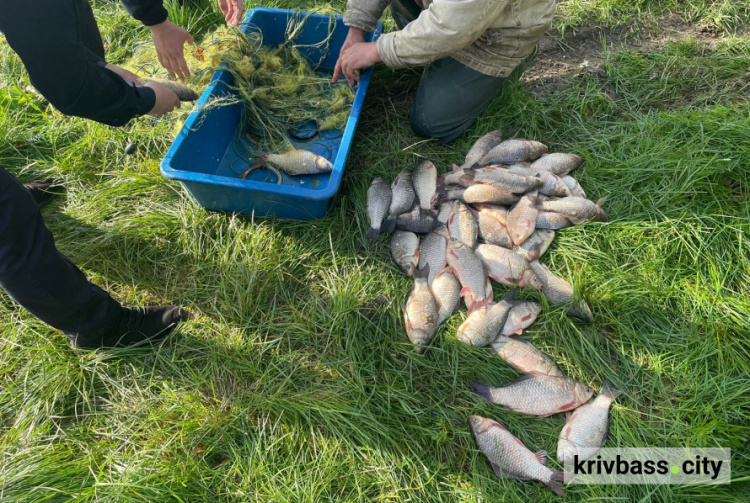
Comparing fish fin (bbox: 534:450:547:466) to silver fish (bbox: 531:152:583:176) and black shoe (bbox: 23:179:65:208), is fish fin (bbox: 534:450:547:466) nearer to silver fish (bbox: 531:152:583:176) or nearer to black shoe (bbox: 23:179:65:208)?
silver fish (bbox: 531:152:583:176)

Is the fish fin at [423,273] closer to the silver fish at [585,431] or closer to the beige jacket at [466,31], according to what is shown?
the silver fish at [585,431]

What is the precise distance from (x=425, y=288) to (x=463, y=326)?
0.28 meters

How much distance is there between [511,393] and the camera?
6.87ft

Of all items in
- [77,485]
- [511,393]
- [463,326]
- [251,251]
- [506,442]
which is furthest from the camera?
[251,251]

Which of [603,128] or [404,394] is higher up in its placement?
[603,128]

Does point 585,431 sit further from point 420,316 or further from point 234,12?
point 234,12

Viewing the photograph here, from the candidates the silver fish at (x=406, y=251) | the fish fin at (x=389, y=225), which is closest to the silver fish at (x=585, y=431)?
the silver fish at (x=406, y=251)

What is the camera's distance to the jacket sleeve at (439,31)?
2.10 m

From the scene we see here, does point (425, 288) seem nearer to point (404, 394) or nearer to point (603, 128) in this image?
point (404, 394)

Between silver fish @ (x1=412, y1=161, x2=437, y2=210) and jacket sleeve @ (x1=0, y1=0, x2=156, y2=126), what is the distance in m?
1.52

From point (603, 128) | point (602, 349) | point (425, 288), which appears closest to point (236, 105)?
point (425, 288)

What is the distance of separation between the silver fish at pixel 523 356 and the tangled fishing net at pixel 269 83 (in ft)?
5.60

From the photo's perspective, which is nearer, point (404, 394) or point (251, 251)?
point (404, 394)

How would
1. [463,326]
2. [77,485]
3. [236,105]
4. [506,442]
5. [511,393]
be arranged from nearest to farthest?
[77,485] → [506,442] → [511,393] → [463,326] → [236,105]
